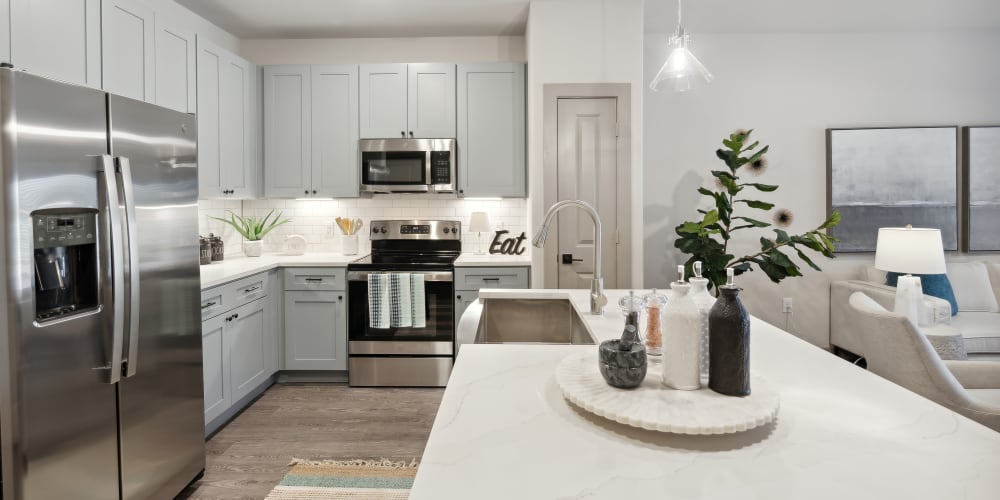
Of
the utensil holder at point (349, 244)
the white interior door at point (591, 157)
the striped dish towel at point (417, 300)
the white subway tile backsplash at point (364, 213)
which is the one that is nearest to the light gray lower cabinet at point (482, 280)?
the striped dish towel at point (417, 300)

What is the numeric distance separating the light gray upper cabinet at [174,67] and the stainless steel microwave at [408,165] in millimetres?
1180

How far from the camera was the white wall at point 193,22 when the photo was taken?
327 centimetres

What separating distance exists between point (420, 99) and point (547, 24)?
3.62 ft

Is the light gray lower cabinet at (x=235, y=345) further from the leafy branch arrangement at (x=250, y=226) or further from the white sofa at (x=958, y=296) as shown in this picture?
the white sofa at (x=958, y=296)

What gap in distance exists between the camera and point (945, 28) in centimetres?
417

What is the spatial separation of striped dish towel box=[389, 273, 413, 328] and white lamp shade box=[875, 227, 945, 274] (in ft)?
10.6

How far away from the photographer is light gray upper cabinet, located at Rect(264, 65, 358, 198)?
13.1ft

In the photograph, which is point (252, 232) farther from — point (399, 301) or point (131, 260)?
point (131, 260)

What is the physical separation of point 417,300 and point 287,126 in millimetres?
1738

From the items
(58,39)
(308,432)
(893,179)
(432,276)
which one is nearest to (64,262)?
(58,39)

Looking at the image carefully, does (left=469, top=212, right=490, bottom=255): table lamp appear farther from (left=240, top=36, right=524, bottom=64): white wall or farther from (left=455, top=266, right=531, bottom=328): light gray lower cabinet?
(left=240, top=36, right=524, bottom=64): white wall

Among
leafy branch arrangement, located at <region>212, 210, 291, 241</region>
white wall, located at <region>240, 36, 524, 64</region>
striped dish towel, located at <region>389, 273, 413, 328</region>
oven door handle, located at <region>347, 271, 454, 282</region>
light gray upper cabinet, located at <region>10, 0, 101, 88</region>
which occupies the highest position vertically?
white wall, located at <region>240, 36, 524, 64</region>

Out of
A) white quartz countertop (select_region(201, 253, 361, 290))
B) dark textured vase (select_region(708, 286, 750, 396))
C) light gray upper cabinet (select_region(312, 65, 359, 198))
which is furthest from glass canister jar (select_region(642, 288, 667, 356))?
light gray upper cabinet (select_region(312, 65, 359, 198))

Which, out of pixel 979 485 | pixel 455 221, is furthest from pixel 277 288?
pixel 979 485
